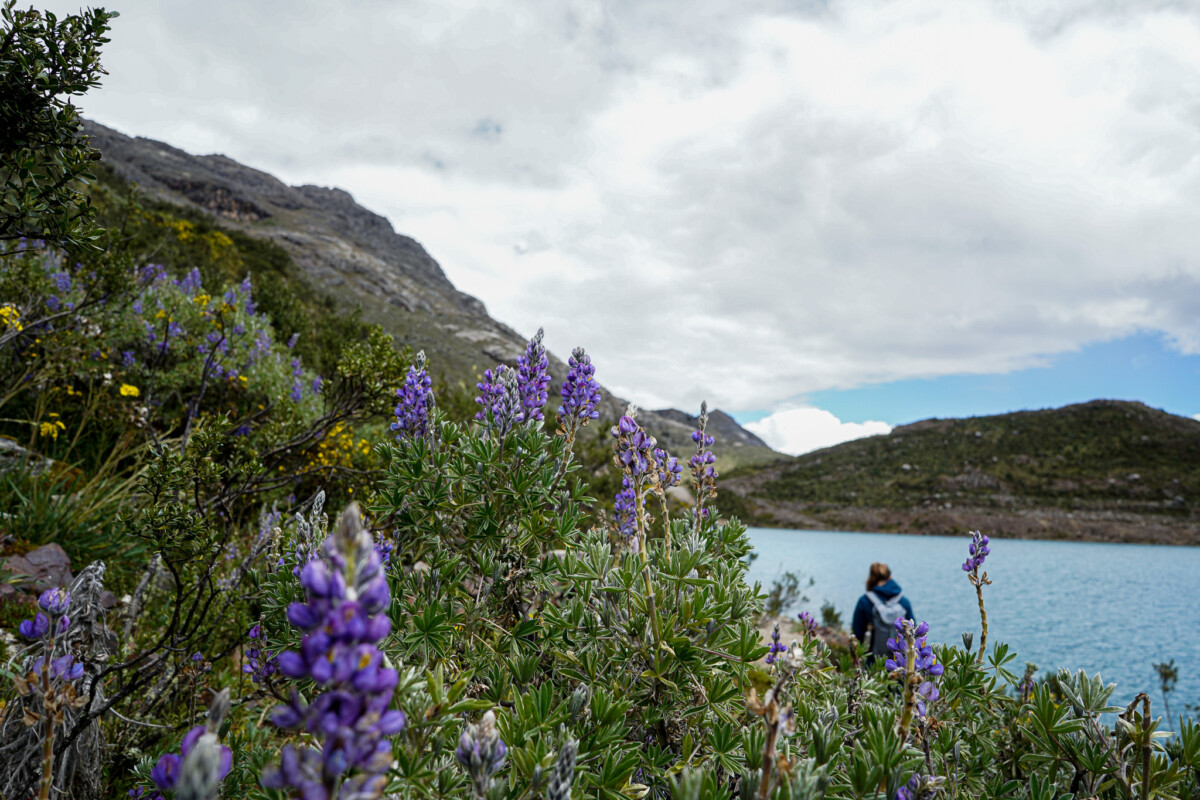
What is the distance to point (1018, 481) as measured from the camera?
54.5 metres

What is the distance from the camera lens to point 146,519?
2.32m

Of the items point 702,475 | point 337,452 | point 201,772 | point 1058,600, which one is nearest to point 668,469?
point 702,475

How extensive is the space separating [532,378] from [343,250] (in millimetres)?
85884

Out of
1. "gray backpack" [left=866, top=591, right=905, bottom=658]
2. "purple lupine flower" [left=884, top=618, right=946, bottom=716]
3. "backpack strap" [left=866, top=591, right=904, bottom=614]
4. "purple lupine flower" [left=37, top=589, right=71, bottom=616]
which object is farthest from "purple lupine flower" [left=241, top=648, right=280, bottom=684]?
"backpack strap" [left=866, top=591, right=904, bottom=614]

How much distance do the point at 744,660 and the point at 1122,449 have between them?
7706cm

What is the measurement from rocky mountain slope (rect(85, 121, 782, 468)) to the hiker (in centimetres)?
A: 1548

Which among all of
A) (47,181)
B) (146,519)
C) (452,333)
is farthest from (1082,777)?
(452,333)

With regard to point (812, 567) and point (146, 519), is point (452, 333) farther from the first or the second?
point (146, 519)

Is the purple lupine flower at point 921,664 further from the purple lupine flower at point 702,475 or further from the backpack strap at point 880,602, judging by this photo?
the backpack strap at point 880,602

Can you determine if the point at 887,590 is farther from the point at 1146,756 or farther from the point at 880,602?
the point at 1146,756

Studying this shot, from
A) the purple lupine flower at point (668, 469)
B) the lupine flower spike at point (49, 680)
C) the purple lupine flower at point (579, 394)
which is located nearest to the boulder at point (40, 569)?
the lupine flower spike at point (49, 680)

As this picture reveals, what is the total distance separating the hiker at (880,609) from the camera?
6914mm

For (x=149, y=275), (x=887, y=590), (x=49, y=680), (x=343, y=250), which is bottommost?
(x=887, y=590)

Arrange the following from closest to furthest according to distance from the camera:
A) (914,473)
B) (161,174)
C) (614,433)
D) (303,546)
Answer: (303,546), (614,433), (914,473), (161,174)
